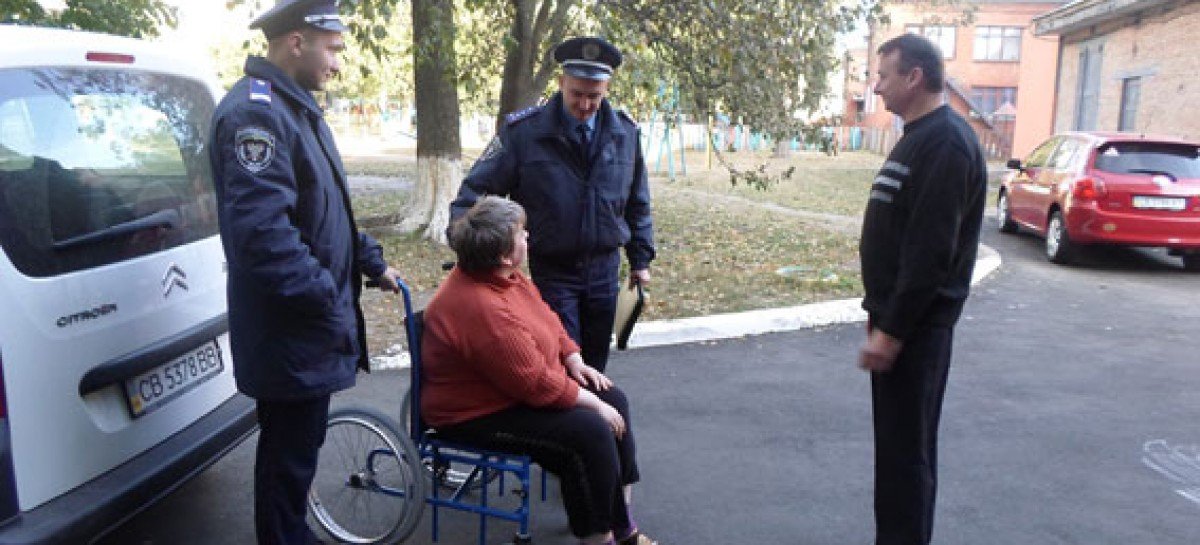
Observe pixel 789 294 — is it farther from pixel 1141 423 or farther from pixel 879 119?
pixel 879 119

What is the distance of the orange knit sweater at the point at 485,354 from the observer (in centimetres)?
314

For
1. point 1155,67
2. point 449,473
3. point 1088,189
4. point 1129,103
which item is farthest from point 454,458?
point 1129,103

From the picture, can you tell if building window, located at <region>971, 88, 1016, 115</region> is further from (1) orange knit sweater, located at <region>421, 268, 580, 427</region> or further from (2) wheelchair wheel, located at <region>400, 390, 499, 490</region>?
(1) orange knit sweater, located at <region>421, 268, 580, 427</region>

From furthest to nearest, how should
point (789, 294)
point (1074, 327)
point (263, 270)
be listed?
point (789, 294) < point (1074, 327) < point (263, 270)

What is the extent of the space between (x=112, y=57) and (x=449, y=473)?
2.06 meters

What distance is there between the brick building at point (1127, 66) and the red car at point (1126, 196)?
8229 mm

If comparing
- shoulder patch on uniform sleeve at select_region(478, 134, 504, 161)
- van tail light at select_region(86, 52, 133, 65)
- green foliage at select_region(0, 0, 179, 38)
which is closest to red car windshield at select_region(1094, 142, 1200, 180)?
shoulder patch on uniform sleeve at select_region(478, 134, 504, 161)

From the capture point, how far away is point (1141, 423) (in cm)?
514

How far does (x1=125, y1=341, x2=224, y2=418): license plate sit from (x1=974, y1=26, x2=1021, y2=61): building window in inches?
1891

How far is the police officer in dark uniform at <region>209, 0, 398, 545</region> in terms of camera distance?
8.66 ft

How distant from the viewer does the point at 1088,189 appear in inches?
401

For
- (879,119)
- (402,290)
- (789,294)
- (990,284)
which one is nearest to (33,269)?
(402,290)

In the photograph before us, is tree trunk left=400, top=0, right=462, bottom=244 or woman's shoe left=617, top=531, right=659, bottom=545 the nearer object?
woman's shoe left=617, top=531, right=659, bottom=545

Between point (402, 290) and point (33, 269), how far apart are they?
3.73ft
